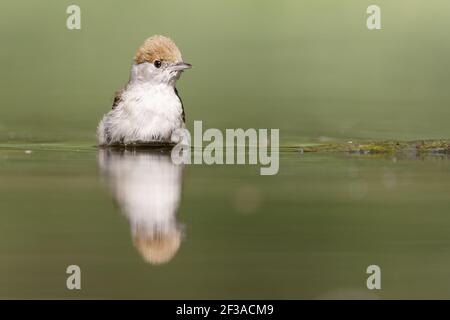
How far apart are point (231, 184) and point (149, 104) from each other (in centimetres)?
294

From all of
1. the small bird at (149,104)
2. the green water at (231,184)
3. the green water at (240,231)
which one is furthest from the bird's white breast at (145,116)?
the green water at (240,231)

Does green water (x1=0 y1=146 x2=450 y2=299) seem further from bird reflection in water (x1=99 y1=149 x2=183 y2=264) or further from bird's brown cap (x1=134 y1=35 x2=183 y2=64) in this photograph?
bird's brown cap (x1=134 y1=35 x2=183 y2=64)

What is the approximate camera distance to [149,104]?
12.5m

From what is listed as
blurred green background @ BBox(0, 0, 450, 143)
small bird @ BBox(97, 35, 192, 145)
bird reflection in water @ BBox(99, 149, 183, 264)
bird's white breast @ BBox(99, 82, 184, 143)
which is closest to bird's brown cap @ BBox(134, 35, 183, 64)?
small bird @ BBox(97, 35, 192, 145)

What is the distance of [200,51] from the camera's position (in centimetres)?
2352

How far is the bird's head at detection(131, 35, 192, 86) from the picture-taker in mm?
12805

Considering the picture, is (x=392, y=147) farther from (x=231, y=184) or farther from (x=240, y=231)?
(x=240, y=231)

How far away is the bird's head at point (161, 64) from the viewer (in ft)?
42.0

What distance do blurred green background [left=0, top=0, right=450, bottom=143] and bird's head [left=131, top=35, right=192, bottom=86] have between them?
1580 millimetres

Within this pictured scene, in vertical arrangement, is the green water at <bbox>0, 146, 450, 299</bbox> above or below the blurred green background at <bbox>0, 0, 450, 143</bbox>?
below

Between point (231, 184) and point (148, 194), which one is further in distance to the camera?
point (231, 184)

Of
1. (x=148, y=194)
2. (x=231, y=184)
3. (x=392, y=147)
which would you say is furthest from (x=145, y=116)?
(x=148, y=194)

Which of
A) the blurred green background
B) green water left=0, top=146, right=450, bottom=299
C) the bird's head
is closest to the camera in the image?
green water left=0, top=146, right=450, bottom=299

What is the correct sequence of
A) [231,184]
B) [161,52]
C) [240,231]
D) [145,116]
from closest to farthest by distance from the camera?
[240,231]
[231,184]
[145,116]
[161,52]
